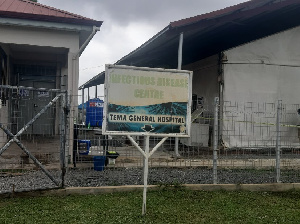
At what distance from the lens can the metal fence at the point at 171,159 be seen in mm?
6062

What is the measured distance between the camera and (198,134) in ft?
34.6

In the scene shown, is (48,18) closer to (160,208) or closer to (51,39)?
(51,39)

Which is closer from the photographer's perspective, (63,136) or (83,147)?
(63,136)

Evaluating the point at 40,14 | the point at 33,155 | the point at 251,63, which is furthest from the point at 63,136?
the point at 251,63

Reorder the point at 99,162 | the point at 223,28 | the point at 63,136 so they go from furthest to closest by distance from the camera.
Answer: the point at 223,28
the point at 99,162
the point at 63,136

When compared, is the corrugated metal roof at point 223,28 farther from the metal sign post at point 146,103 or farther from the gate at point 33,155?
the gate at point 33,155

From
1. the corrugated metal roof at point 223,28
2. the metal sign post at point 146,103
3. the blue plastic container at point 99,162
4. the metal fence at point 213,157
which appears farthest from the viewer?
the corrugated metal roof at point 223,28

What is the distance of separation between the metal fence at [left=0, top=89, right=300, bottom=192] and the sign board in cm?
120

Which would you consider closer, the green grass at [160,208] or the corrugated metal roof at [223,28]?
the green grass at [160,208]

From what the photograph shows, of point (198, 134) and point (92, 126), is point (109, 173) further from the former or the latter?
point (198, 134)

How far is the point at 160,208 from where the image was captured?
4629 millimetres

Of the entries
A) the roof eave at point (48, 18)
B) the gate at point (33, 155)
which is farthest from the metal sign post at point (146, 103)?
the roof eave at point (48, 18)

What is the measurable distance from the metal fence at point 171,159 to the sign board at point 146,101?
120 cm

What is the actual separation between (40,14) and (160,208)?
18.9ft
